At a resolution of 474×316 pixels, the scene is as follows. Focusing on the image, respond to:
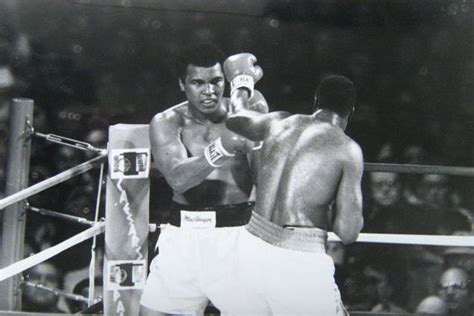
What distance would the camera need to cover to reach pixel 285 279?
231 centimetres

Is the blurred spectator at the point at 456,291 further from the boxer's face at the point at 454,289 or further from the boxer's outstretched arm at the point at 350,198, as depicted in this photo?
the boxer's outstretched arm at the point at 350,198

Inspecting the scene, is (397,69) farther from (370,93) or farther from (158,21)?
(158,21)

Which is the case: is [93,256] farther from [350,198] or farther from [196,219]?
[350,198]

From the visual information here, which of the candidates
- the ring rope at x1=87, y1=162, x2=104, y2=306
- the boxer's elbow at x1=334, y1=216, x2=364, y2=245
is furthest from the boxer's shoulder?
the boxer's elbow at x1=334, y1=216, x2=364, y2=245

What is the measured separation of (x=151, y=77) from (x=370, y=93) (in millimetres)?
960

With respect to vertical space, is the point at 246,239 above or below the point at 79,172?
below

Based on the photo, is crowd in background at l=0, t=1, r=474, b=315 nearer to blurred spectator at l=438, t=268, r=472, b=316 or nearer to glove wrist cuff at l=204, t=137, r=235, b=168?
blurred spectator at l=438, t=268, r=472, b=316

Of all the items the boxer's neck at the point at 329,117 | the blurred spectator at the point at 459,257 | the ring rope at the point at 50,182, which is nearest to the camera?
the ring rope at the point at 50,182

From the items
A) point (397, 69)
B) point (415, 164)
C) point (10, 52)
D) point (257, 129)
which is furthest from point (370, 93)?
point (10, 52)

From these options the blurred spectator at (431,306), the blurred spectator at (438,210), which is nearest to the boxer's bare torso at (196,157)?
the blurred spectator at (438,210)

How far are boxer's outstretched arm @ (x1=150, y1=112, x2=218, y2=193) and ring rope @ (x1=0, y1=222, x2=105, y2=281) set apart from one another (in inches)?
15.2

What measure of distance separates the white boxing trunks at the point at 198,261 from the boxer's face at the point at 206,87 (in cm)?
44

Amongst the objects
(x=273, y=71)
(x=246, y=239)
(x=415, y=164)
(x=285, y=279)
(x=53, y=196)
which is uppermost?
(x=273, y=71)

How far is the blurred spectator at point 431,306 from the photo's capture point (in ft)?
8.39
